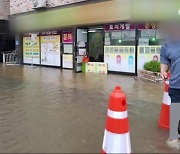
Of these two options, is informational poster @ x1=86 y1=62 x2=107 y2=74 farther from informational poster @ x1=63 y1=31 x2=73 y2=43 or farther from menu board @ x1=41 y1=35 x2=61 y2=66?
menu board @ x1=41 y1=35 x2=61 y2=66

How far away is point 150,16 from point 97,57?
15.4ft

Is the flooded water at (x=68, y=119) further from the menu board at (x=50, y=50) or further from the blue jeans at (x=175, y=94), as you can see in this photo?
the menu board at (x=50, y=50)

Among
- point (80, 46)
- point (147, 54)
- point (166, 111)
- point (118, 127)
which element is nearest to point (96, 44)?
point (80, 46)

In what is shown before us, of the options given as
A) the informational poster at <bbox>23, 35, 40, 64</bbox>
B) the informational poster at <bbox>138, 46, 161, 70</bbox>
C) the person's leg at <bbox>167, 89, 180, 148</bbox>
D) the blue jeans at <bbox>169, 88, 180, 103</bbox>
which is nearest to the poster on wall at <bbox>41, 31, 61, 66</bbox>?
the informational poster at <bbox>23, 35, 40, 64</bbox>

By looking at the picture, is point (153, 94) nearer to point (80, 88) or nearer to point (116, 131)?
point (80, 88)

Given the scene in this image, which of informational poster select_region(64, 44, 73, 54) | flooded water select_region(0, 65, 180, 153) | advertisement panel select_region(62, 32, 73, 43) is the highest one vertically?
advertisement panel select_region(62, 32, 73, 43)

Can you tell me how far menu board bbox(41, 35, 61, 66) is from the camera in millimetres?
17750

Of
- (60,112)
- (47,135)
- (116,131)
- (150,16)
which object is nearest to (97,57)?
(150,16)

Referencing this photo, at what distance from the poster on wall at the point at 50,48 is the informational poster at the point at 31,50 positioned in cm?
55

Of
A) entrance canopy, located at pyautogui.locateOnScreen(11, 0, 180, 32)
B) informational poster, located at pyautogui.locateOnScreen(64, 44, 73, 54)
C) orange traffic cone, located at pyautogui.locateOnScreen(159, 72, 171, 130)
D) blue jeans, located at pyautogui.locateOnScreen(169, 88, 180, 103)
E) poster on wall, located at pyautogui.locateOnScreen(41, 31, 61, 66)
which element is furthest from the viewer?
poster on wall, located at pyautogui.locateOnScreen(41, 31, 61, 66)

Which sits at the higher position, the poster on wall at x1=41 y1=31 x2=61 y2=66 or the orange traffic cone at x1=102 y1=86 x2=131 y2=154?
the poster on wall at x1=41 y1=31 x2=61 y2=66

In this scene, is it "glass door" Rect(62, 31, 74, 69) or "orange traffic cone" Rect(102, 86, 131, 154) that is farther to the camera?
"glass door" Rect(62, 31, 74, 69)

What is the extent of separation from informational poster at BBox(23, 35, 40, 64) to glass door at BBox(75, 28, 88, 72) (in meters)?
4.61

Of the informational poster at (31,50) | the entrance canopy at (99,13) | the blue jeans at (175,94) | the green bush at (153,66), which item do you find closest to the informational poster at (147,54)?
the green bush at (153,66)
